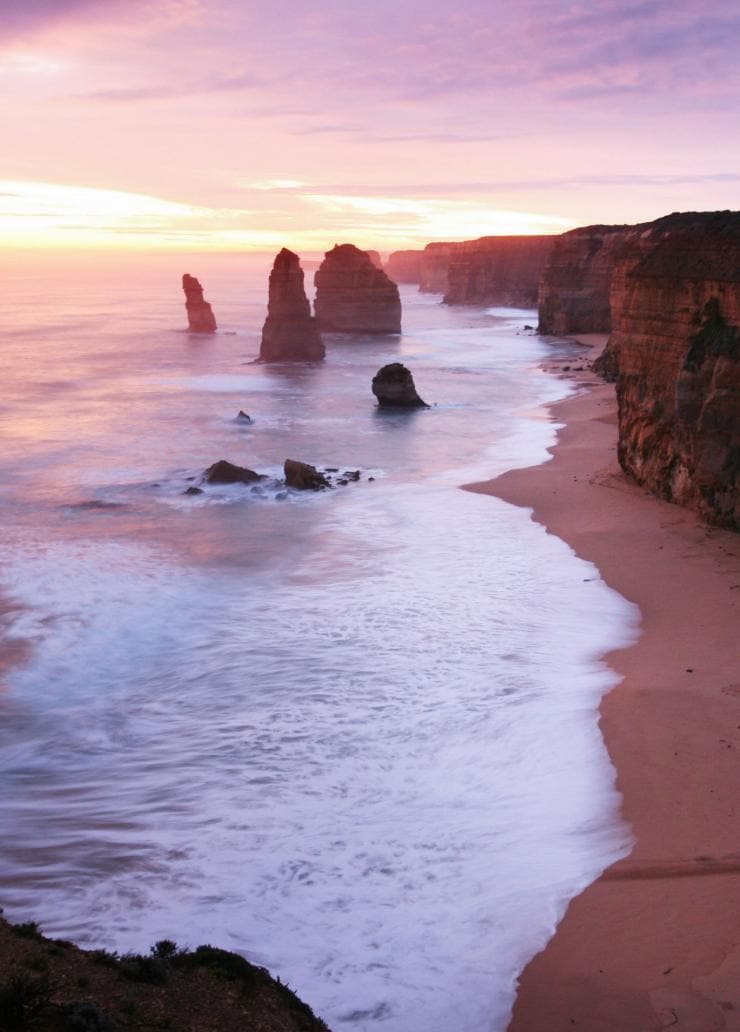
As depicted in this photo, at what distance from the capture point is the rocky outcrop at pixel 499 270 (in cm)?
11844

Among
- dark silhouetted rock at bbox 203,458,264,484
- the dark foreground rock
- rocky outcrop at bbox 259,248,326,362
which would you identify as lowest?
dark silhouetted rock at bbox 203,458,264,484

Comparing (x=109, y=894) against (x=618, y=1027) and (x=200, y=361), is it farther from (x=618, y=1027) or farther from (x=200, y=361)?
(x=200, y=361)

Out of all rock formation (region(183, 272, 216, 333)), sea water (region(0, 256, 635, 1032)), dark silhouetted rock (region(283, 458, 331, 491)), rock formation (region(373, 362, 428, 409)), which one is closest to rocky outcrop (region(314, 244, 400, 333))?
rock formation (region(183, 272, 216, 333))

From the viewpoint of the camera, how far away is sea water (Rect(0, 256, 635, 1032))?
25.6 feet

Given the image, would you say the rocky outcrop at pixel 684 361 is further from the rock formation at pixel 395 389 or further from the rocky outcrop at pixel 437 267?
the rocky outcrop at pixel 437 267

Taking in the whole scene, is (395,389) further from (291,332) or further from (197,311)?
(197,311)

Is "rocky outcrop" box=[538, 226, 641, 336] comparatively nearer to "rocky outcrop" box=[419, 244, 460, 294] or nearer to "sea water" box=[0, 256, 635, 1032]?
"sea water" box=[0, 256, 635, 1032]

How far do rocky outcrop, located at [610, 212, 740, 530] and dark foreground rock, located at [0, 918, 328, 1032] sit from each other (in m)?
14.5

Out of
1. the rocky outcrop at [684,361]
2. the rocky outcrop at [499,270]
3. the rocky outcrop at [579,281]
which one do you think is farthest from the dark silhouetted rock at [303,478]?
the rocky outcrop at [499,270]

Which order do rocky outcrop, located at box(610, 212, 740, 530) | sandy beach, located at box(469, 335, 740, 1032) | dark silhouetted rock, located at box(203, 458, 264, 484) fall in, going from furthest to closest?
1. dark silhouetted rock, located at box(203, 458, 264, 484)
2. rocky outcrop, located at box(610, 212, 740, 530)
3. sandy beach, located at box(469, 335, 740, 1032)

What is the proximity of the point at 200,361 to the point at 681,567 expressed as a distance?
54.8 m

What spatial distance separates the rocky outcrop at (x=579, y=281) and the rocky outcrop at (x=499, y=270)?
138ft

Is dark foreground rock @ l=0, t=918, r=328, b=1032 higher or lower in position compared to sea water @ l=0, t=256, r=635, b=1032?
higher

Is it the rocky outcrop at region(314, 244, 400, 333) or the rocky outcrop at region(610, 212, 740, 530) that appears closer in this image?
the rocky outcrop at region(610, 212, 740, 530)
